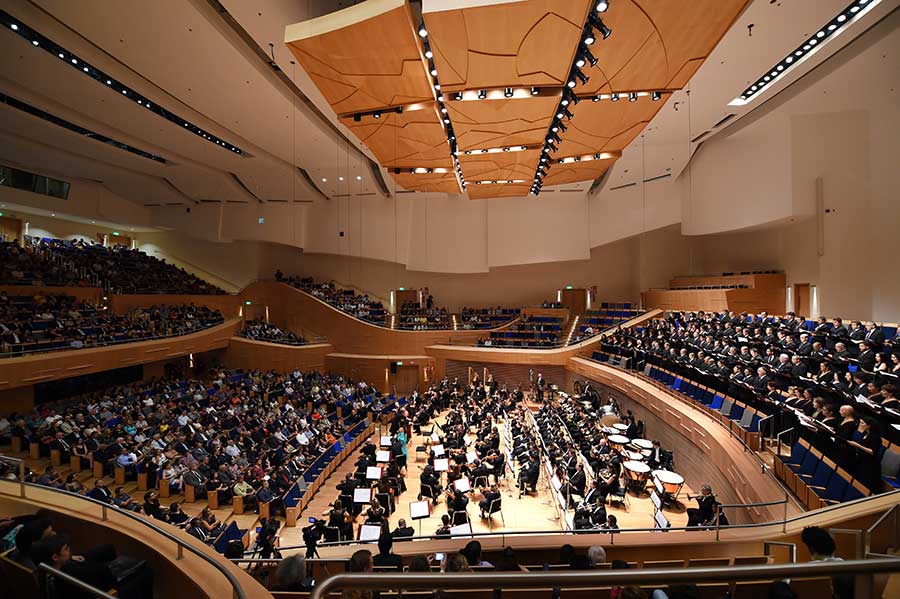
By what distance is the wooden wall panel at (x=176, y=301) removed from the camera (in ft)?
52.4

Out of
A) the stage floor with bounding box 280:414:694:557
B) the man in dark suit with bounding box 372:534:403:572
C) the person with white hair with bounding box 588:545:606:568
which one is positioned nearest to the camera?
the person with white hair with bounding box 588:545:606:568

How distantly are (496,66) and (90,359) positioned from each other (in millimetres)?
12233

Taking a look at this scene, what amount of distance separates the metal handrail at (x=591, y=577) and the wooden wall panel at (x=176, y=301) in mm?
18824

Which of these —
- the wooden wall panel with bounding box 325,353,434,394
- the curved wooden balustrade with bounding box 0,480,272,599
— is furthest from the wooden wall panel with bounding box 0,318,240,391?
the curved wooden balustrade with bounding box 0,480,272,599

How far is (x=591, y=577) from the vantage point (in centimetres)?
99

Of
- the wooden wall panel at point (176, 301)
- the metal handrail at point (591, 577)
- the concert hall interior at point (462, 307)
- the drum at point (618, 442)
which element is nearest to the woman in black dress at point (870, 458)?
the concert hall interior at point (462, 307)

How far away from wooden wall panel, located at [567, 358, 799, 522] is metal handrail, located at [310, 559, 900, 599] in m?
5.07

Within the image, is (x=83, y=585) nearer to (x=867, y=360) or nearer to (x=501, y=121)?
(x=501, y=121)

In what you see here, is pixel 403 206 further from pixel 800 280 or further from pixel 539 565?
pixel 539 565

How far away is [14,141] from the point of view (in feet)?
44.9

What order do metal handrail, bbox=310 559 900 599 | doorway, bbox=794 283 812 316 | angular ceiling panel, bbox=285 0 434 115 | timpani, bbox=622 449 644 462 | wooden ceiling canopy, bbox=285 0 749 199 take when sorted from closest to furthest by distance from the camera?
metal handrail, bbox=310 559 900 599, wooden ceiling canopy, bbox=285 0 749 199, angular ceiling panel, bbox=285 0 434 115, timpani, bbox=622 449 644 462, doorway, bbox=794 283 812 316

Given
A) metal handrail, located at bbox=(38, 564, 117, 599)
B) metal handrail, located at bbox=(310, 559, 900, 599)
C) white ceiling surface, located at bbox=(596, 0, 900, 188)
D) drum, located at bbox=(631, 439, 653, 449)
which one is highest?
white ceiling surface, located at bbox=(596, 0, 900, 188)

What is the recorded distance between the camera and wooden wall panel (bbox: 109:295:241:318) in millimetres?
15969

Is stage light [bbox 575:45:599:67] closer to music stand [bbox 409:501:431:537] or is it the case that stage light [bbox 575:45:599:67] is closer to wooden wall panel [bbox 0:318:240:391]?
music stand [bbox 409:501:431:537]
